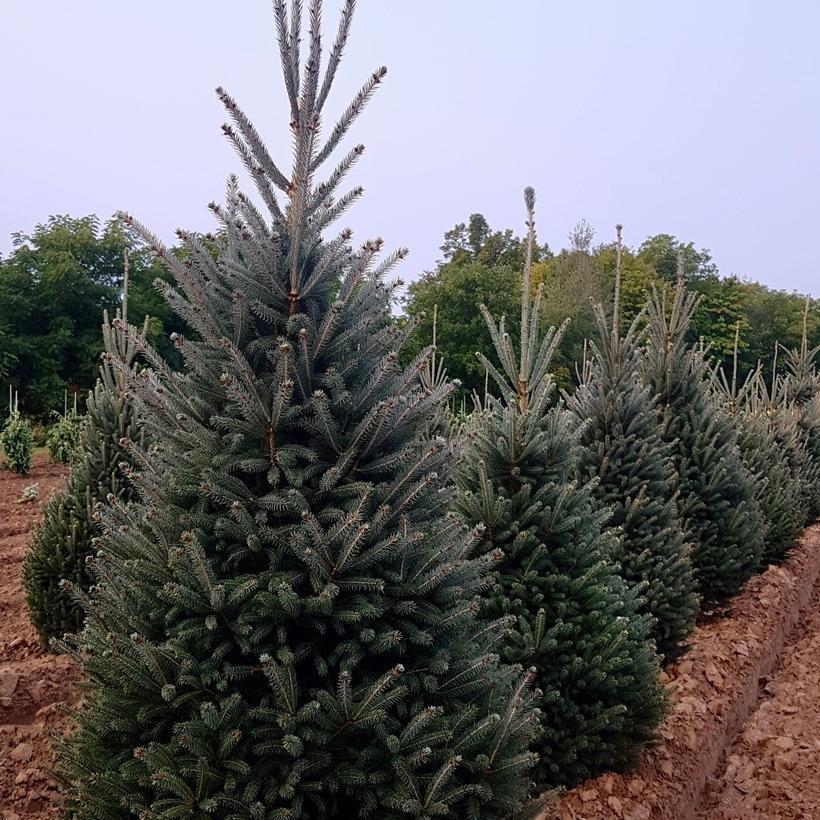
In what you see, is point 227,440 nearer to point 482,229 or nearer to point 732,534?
point 732,534

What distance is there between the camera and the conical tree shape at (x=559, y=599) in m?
3.56

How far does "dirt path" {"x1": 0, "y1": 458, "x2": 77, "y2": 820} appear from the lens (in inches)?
118

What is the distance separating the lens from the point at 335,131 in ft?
7.97

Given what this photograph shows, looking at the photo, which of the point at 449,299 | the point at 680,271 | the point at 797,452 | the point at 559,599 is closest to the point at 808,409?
the point at 797,452

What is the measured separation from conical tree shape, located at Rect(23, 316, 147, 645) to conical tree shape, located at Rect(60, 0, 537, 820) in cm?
240

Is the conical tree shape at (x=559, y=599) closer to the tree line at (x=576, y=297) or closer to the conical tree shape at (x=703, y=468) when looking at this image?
the conical tree shape at (x=703, y=468)

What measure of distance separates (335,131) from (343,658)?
1.75 m

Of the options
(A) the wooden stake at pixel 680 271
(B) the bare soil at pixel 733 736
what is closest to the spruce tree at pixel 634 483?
(B) the bare soil at pixel 733 736

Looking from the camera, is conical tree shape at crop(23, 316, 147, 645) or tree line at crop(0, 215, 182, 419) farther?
tree line at crop(0, 215, 182, 419)

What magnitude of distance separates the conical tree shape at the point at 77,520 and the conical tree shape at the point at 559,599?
8.04ft

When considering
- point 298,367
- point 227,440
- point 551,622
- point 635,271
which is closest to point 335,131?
point 298,367

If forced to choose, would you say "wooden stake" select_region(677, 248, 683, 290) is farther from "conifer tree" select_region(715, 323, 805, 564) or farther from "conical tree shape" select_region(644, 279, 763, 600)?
"conifer tree" select_region(715, 323, 805, 564)

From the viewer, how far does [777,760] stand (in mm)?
4648

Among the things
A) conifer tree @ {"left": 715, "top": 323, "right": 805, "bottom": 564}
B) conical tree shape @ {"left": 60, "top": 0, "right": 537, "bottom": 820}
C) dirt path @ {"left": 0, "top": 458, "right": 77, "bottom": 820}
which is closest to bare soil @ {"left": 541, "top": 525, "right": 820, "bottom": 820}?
conifer tree @ {"left": 715, "top": 323, "right": 805, "bottom": 564}
